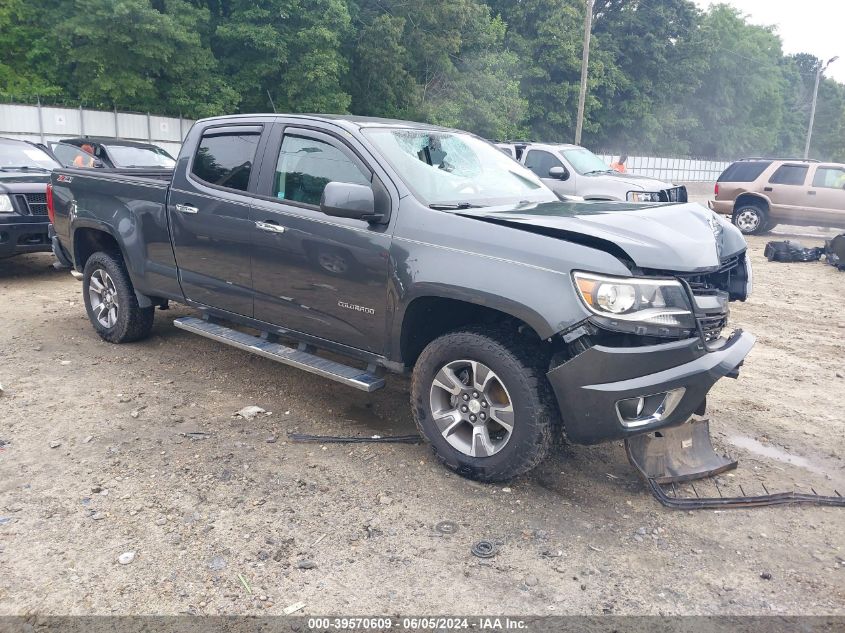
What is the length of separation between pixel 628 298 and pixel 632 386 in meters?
0.43

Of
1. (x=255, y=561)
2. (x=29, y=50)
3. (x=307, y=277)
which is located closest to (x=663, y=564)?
(x=255, y=561)

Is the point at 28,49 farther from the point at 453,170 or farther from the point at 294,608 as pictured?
the point at 294,608

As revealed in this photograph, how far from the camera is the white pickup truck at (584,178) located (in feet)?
39.5

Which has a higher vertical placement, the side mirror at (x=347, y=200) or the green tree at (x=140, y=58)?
the green tree at (x=140, y=58)

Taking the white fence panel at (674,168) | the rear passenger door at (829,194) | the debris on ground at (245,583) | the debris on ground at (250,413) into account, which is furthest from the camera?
the white fence panel at (674,168)

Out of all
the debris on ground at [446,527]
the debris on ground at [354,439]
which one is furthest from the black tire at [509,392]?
the debris on ground at [354,439]

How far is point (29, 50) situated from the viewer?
89.4ft

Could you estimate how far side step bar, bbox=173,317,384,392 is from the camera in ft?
13.7

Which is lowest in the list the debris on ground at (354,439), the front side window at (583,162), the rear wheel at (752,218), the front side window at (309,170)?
the debris on ground at (354,439)

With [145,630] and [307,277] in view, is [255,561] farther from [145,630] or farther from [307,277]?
[307,277]

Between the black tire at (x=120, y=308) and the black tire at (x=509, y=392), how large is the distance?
3292 mm

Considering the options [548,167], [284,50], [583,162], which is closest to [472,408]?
[548,167]

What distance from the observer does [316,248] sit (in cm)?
432

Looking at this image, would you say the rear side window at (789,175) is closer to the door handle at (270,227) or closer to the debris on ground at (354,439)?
the debris on ground at (354,439)
